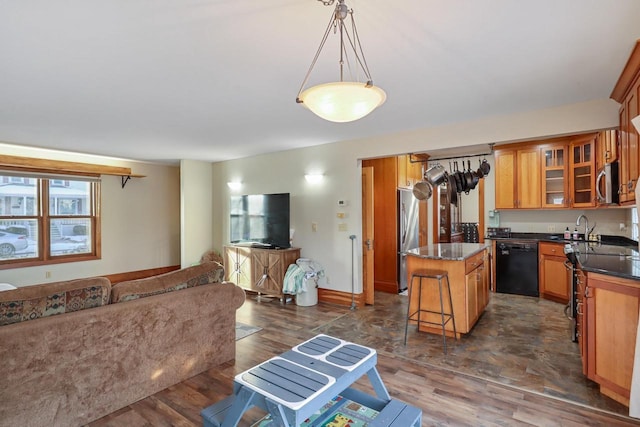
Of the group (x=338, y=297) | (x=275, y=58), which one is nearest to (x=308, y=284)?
(x=338, y=297)

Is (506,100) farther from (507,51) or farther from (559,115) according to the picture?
(507,51)

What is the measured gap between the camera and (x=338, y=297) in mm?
4891

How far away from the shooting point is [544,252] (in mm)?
4887

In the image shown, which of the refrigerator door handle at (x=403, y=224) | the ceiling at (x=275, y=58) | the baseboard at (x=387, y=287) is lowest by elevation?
the baseboard at (x=387, y=287)

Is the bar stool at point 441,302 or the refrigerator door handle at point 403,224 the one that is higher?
the refrigerator door handle at point 403,224

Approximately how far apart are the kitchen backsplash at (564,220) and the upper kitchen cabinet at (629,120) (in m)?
1.93

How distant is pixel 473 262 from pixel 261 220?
325 cm

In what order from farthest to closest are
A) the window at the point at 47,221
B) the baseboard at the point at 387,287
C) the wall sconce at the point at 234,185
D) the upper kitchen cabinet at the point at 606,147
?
1. the wall sconce at the point at 234,185
2. the baseboard at the point at 387,287
3. the window at the point at 47,221
4. the upper kitchen cabinet at the point at 606,147

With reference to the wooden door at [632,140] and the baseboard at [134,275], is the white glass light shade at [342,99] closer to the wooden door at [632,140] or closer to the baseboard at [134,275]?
the wooden door at [632,140]

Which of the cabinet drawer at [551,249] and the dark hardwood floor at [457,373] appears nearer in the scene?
the dark hardwood floor at [457,373]

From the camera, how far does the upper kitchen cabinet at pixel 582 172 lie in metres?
4.51

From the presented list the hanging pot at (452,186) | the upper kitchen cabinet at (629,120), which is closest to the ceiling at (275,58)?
the upper kitchen cabinet at (629,120)

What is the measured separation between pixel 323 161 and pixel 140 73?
2946 mm

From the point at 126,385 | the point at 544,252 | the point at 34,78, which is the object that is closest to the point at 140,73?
the point at 34,78
